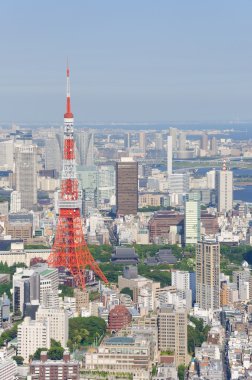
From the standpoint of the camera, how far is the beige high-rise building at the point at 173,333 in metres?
16.8

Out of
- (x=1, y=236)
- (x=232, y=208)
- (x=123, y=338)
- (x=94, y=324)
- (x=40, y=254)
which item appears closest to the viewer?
(x=123, y=338)

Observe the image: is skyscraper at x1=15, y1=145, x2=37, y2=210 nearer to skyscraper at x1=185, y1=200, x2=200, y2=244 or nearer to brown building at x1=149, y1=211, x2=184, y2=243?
brown building at x1=149, y1=211, x2=184, y2=243

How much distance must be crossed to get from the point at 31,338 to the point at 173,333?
73.2 inches

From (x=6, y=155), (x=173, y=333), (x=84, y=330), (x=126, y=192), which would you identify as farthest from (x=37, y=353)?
(x=6, y=155)

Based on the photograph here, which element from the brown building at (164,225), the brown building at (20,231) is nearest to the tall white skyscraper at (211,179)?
the brown building at (164,225)

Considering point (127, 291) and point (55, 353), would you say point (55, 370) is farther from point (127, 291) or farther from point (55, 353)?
point (127, 291)

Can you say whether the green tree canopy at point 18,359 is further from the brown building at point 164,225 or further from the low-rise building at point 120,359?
the brown building at point 164,225

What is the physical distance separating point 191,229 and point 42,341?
11912mm

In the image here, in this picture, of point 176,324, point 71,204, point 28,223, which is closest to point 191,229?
point 28,223

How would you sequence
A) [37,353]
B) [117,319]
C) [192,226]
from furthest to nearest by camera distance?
[192,226] < [117,319] < [37,353]

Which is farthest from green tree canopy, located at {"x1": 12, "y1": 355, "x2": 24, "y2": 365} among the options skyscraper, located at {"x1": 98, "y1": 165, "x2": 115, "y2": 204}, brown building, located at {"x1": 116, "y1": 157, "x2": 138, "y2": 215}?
skyscraper, located at {"x1": 98, "y1": 165, "x2": 115, "y2": 204}

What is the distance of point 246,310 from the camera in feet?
62.5

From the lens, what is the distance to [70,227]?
22797 mm

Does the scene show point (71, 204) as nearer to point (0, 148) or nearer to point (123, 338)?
point (123, 338)
